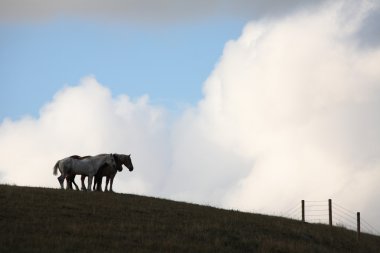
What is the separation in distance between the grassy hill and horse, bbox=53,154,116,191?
9.95 feet

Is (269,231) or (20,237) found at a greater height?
(269,231)

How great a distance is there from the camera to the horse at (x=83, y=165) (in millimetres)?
39312

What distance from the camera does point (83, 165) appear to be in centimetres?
3941

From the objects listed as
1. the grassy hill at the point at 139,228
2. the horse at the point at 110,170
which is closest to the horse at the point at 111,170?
the horse at the point at 110,170

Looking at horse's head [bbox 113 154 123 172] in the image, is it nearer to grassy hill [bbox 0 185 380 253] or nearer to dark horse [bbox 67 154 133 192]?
dark horse [bbox 67 154 133 192]

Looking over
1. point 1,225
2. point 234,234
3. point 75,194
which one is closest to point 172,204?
point 75,194

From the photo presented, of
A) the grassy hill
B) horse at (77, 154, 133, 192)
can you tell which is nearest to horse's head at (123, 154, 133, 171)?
horse at (77, 154, 133, 192)

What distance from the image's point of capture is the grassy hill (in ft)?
79.6

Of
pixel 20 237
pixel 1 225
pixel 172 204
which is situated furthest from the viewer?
pixel 172 204

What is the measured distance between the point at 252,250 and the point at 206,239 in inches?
75.7

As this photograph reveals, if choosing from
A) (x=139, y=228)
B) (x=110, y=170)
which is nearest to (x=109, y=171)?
(x=110, y=170)

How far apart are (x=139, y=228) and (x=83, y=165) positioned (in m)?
12.4

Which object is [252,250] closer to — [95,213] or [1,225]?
[95,213]

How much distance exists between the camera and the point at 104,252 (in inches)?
888
